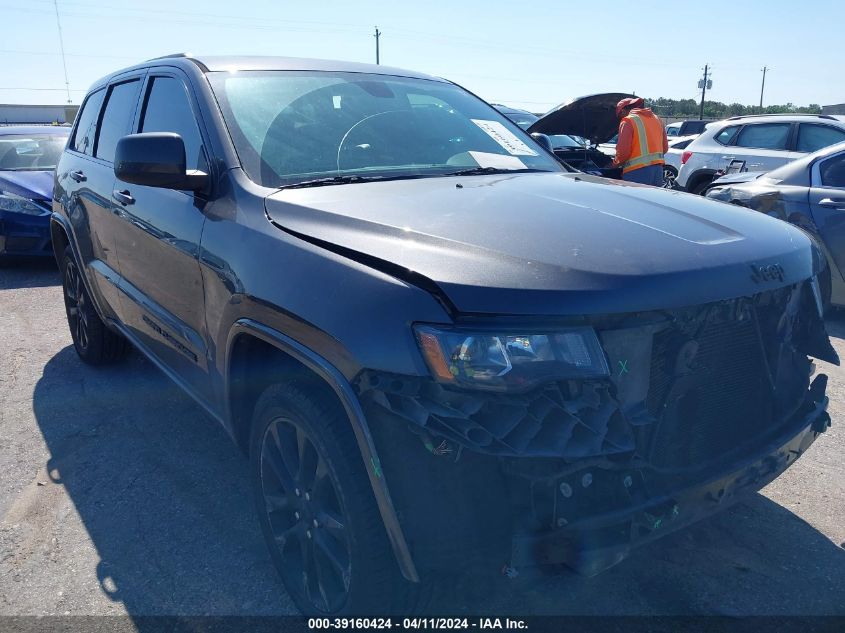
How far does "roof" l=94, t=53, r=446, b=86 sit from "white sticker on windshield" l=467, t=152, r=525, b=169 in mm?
744

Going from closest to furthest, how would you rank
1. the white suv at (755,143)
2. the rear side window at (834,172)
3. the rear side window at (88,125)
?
the rear side window at (88,125) < the rear side window at (834,172) < the white suv at (755,143)

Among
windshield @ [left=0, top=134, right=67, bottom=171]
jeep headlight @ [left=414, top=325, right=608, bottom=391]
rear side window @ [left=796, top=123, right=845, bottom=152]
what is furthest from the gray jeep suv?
rear side window @ [left=796, top=123, right=845, bottom=152]

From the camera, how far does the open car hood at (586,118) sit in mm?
8094

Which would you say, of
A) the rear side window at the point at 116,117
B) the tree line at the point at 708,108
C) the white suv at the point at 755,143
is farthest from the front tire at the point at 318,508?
the tree line at the point at 708,108

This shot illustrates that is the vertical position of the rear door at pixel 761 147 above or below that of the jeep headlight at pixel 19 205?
above

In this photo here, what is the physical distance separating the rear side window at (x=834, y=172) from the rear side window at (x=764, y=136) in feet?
12.6

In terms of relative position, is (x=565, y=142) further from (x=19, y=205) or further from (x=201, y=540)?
(x=201, y=540)

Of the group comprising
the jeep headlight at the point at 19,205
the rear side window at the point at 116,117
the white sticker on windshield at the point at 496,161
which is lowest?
the jeep headlight at the point at 19,205

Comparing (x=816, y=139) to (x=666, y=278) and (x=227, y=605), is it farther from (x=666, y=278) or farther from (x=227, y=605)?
(x=227, y=605)

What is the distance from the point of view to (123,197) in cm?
363

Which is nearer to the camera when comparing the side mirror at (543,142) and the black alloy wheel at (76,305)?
the side mirror at (543,142)

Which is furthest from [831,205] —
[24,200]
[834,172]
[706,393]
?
[24,200]

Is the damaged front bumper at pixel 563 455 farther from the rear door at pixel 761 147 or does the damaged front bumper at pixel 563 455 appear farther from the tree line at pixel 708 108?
the tree line at pixel 708 108

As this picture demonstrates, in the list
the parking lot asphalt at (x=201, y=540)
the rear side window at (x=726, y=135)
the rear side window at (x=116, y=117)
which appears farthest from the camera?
the rear side window at (x=726, y=135)
